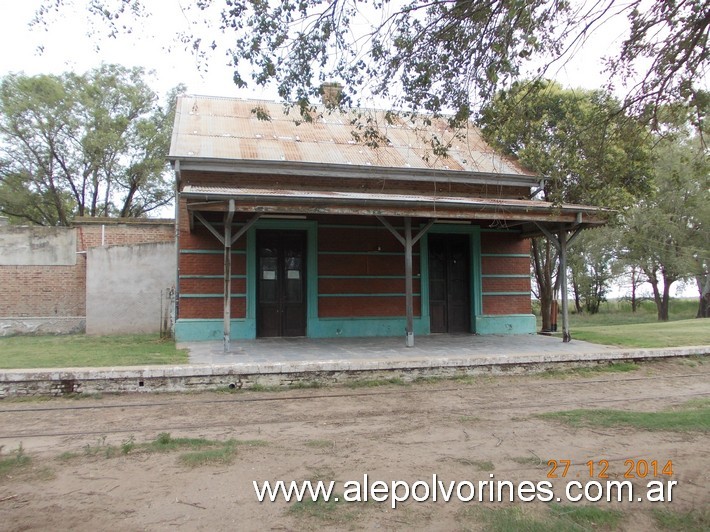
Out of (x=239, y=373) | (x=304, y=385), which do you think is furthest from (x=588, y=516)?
(x=239, y=373)

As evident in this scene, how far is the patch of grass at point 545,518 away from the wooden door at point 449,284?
31.7 feet

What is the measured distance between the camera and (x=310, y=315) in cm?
1205

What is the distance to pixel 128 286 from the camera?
43.2ft

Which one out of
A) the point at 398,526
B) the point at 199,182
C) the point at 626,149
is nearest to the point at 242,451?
the point at 398,526

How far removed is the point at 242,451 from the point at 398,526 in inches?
79.4

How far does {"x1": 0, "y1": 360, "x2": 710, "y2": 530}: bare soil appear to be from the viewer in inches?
135

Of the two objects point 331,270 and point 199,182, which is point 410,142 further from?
point 199,182

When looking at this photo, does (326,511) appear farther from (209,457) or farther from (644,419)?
(644,419)

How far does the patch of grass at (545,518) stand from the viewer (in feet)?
10.4

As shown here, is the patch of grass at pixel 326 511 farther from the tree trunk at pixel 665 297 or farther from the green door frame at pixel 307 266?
the tree trunk at pixel 665 297

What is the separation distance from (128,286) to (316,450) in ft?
33.1

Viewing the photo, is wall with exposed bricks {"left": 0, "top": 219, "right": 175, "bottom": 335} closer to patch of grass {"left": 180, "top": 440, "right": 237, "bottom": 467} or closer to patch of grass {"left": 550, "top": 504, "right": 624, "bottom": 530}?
patch of grass {"left": 180, "top": 440, "right": 237, "bottom": 467}

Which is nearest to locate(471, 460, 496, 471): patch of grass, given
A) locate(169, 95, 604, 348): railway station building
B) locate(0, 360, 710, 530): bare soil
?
locate(0, 360, 710, 530): bare soil

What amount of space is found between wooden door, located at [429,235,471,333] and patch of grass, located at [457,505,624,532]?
380 inches
